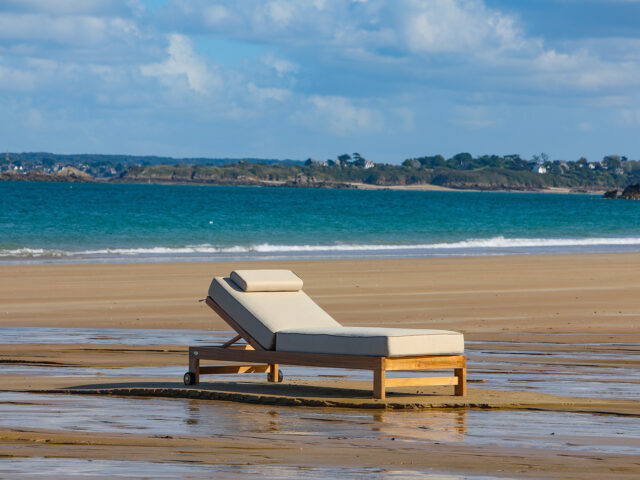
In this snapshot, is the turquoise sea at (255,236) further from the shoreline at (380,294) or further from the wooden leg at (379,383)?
the wooden leg at (379,383)

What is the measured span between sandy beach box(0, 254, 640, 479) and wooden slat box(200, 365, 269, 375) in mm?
404

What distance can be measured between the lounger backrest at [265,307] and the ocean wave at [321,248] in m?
27.9

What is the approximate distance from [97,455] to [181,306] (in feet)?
40.8

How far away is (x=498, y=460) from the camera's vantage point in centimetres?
655

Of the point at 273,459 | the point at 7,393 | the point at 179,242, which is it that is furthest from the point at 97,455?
the point at 179,242

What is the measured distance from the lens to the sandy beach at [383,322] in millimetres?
6676

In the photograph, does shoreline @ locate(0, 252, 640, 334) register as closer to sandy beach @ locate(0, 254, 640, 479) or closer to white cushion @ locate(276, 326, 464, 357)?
sandy beach @ locate(0, 254, 640, 479)

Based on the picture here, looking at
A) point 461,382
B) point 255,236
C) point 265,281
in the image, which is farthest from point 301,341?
point 255,236

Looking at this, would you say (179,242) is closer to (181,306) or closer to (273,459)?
(181,306)

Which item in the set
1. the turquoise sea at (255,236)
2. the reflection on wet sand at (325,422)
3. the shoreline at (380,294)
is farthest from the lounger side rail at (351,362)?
the turquoise sea at (255,236)

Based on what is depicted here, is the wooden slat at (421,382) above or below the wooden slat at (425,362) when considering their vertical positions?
below

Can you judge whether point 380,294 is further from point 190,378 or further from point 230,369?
point 190,378

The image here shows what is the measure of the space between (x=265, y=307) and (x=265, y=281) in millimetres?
310

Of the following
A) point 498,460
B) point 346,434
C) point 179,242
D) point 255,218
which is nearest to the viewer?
point 498,460
